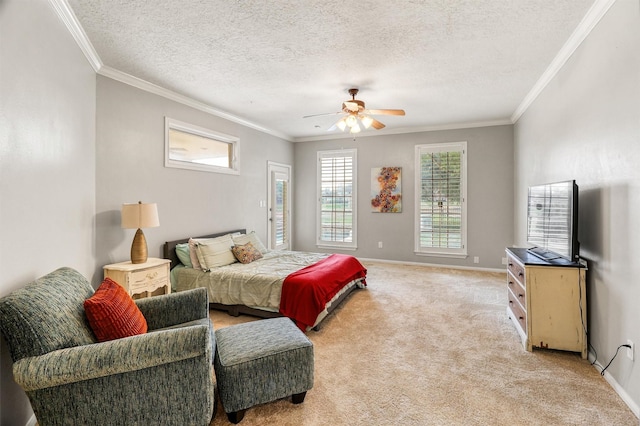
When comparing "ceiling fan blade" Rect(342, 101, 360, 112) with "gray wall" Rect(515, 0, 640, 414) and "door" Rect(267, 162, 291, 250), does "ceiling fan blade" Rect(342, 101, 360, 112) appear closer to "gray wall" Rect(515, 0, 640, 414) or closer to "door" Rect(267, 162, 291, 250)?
"gray wall" Rect(515, 0, 640, 414)

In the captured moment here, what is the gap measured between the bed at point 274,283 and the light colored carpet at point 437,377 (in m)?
0.21

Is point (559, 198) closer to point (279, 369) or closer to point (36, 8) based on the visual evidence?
point (279, 369)

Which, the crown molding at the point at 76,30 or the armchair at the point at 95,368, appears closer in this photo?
the armchair at the point at 95,368

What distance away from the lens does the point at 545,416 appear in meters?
1.89

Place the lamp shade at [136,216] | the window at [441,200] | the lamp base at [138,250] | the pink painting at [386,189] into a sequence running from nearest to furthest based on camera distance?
the lamp shade at [136,216]
the lamp base at [138,250]
the window at [441,200]
the pink painting at [386,189]

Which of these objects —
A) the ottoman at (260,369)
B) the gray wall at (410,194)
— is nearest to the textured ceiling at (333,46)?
the gray wall at (410,194)

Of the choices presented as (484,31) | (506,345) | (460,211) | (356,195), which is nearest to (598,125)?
(484,31)

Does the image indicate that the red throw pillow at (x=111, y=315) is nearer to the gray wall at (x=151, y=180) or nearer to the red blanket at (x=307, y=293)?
the red blanket at (x=307, y=293)

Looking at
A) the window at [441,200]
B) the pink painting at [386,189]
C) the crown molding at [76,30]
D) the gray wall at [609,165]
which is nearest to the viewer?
the gray wall at [609,165]

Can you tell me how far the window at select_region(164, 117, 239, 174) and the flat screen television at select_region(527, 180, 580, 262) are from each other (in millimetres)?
4265

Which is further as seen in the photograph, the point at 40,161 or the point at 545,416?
the point at 40,161

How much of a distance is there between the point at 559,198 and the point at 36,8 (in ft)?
13.7

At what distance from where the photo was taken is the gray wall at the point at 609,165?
76.6 inches

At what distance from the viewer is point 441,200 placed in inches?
231
